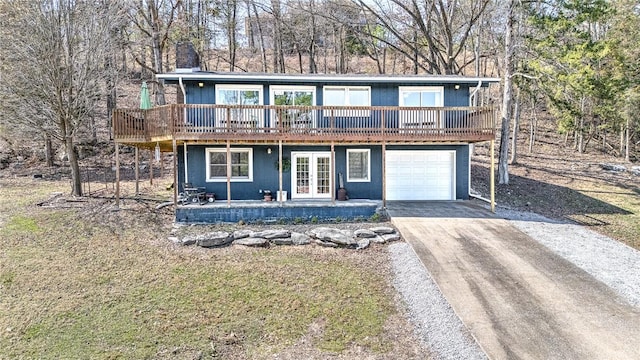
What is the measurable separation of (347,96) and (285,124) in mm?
2921

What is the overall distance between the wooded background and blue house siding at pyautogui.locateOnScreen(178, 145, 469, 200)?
431cm

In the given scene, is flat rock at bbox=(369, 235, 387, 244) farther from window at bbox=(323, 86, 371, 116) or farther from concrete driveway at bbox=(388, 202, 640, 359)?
window at bbox=(323, 86, 371, 116)

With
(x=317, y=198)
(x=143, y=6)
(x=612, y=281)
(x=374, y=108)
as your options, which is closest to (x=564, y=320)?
(x=612, y=281)

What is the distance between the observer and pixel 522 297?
6.77 m

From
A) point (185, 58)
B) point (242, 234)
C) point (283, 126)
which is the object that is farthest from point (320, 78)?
point (242, 234)

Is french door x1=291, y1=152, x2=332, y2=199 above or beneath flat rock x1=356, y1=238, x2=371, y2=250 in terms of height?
above

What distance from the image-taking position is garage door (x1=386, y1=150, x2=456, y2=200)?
1489 cm

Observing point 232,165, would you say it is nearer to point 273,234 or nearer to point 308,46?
point 273,234

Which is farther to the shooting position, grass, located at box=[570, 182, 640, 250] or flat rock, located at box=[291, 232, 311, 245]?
grass, located at box=[570, 182, 640, 250]

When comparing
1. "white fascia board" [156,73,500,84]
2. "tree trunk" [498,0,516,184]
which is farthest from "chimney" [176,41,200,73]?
"tree trunk" [498,0,516,184]

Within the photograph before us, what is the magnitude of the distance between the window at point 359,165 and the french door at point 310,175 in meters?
0.82

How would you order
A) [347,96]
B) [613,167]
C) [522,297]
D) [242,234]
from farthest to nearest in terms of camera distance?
[613,167] < [347,96] < [242,234] < [522,297]

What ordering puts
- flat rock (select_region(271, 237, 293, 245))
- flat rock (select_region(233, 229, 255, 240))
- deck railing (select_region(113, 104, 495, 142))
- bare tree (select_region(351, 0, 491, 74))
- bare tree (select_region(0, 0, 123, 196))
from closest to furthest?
flat rock (select_region(271, 237, 293, 245)), flat rock (select_region(233, 229, 255, 240)), deck railing (select_region(113, 104, 495, 142)), bare tree (select_region(0, 0, 123, 196)), bare tree (select_region(351, 0, 491, 74))

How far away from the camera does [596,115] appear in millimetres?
27406
